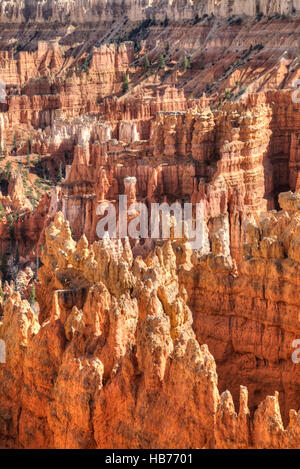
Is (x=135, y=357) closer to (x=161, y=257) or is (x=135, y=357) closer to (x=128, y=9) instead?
(x=161, y=257)

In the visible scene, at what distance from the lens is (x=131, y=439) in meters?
13.0

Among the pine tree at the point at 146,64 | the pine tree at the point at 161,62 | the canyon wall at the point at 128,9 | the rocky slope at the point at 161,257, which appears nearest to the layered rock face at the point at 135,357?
the rocky slope at the point at 161,257

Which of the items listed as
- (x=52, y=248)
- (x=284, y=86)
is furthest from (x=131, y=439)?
(x=284, y=86)

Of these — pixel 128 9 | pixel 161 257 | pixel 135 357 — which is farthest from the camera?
pixel 128 9

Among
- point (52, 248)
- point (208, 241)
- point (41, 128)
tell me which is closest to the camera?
point (52, 248)

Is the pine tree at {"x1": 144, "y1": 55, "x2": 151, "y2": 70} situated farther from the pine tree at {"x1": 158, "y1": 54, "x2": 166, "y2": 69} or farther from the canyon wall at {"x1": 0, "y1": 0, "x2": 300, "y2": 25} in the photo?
the canyon wall at {"x1": 0, "y1": 0, "x2": 300, "y2": 25}

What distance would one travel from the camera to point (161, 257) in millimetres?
18172

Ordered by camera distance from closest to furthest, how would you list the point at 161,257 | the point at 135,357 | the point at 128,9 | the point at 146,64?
the point at 135,357, the point at 161,257, the point at 146,64, the point at 128,9

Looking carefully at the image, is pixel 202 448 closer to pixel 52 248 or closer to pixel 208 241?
pixel 52 248

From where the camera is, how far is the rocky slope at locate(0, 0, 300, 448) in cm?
1327

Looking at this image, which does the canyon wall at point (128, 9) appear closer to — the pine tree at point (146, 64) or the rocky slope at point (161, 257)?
the rocky slope at point (161, 257)

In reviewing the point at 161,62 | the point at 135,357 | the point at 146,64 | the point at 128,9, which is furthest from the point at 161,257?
the point at 128,9

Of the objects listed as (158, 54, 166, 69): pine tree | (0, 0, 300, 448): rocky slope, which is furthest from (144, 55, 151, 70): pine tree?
(158, 54, 166, 69): pine tree

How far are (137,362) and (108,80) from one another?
74.5 metres
